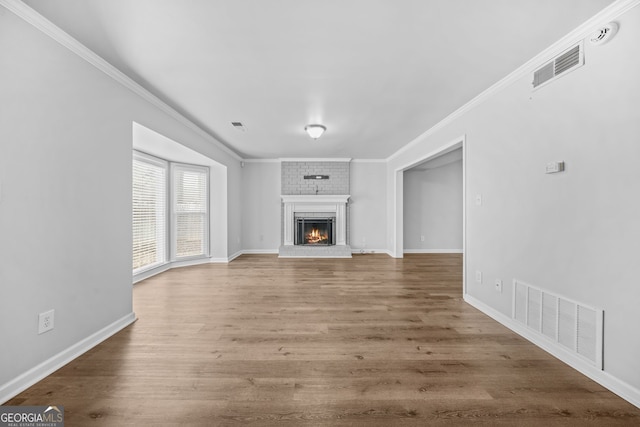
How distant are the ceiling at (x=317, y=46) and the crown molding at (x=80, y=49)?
5 centimetres

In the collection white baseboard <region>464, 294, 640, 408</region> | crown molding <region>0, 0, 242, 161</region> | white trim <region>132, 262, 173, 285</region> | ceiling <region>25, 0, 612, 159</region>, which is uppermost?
ceiling <region>25, 0, 612, 159</region>

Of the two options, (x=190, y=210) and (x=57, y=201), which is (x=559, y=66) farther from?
(x=190, y=210)

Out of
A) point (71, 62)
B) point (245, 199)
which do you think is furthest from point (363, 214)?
point (71, 62)

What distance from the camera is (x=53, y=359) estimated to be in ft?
6.23

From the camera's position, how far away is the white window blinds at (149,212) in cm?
442

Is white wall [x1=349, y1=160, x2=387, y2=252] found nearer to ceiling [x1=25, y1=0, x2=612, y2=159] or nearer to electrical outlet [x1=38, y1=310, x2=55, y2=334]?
ceiling [x1=25, y1=0, x2=612, y2=159]

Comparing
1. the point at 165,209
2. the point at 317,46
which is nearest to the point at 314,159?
the point at 165,209

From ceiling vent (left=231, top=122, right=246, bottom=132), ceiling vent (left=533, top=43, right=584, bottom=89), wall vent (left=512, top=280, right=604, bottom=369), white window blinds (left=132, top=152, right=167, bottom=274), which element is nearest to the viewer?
wall vent (left=512, top=280, right=604, bottom=369)

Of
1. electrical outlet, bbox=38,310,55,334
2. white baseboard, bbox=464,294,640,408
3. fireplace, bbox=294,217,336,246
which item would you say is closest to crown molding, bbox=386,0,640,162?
white baseboard, bbox=464,294,640,408

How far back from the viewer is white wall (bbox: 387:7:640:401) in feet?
5.43

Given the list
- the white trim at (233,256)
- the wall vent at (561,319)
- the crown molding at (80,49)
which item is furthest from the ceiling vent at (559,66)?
the white trim at (233,256)

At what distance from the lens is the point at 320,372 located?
1.90 metres

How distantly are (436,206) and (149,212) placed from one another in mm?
6516

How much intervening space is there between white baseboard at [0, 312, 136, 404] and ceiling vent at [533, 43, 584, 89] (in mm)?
4291
